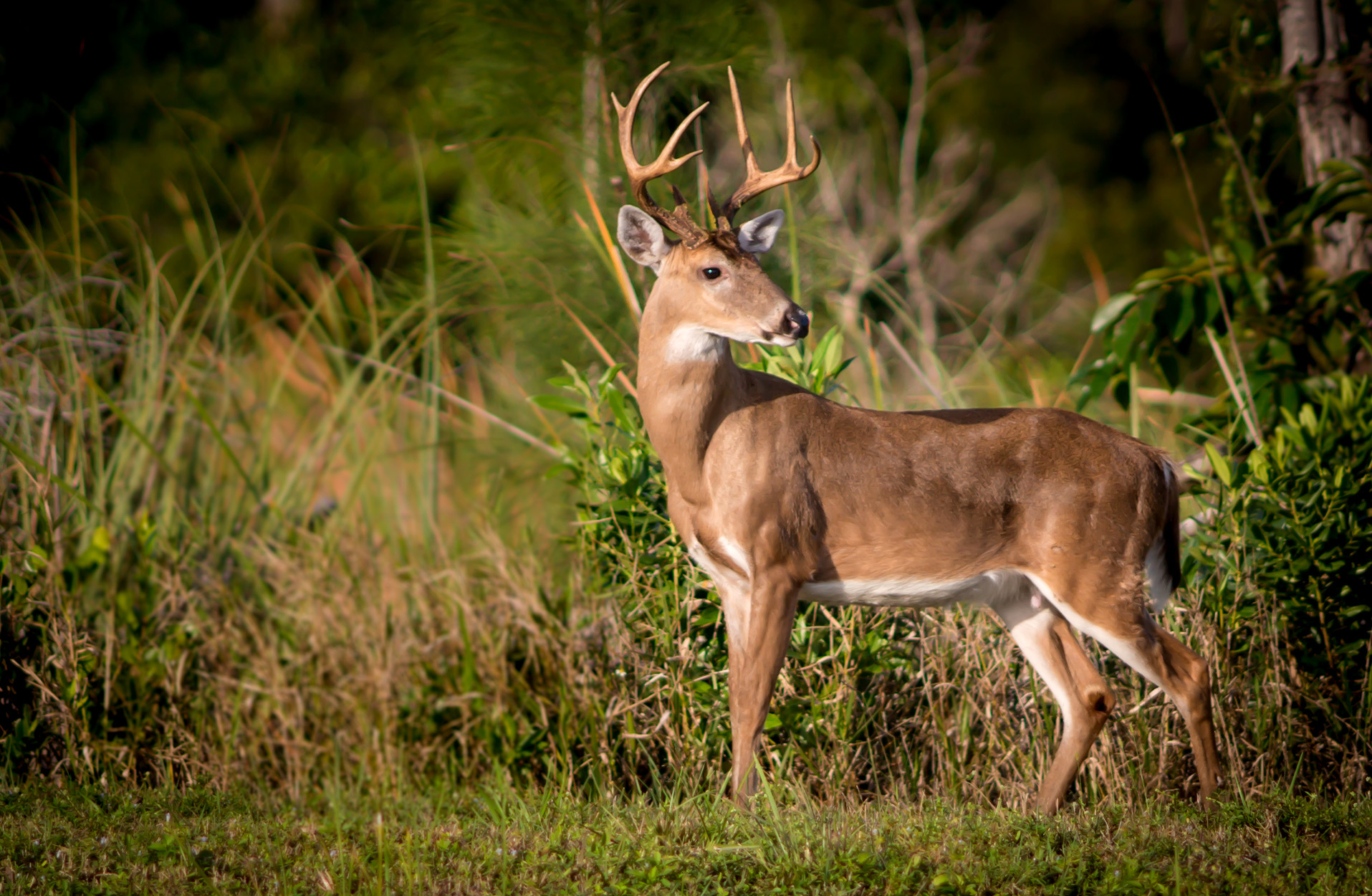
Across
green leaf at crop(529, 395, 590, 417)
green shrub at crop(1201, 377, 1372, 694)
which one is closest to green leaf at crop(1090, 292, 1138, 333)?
green shrub at crop(1201, 377, 1372, 694)

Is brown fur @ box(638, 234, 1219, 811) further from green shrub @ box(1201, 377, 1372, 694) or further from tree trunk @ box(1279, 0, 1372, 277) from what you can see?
tree trunk @ box(1279, 0, 1372, 277)

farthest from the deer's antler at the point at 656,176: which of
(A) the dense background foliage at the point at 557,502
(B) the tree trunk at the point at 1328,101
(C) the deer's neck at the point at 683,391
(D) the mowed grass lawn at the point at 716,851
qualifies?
(B) the tree trunk at the point at 1328,101

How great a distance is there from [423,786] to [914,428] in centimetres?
298

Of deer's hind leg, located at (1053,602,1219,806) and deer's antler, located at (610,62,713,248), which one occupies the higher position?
deer's antler, located at (610,62,713,248)

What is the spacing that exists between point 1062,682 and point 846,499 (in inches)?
42.3

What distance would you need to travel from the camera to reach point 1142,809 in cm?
448

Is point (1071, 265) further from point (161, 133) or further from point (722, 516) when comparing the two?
point (722, 516)

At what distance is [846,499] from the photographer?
4242mm

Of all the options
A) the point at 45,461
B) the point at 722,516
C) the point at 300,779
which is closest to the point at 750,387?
the point at 722,516

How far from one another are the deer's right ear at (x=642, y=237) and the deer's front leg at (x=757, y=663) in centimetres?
115

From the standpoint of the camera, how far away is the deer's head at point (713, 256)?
3.92m

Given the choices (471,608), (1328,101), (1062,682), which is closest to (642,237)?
(1062,682)

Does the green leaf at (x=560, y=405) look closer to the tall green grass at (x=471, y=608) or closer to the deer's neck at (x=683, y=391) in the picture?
the tall green grass at (x=471, y=608)

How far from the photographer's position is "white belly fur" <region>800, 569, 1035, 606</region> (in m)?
4.20
